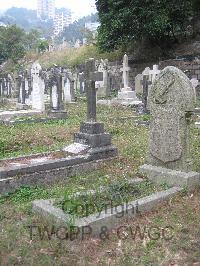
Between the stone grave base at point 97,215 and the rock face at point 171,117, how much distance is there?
94 cm

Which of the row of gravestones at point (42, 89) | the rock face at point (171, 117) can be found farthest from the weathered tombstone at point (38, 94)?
the rock face at point (171, 117)

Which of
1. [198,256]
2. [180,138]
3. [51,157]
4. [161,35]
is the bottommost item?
[198,256]

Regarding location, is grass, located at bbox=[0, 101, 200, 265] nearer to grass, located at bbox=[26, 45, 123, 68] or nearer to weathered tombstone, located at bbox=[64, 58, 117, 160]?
weathered tombstone, located at bbox=[64, 58, 117, 160]

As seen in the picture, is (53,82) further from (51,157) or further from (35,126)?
(51,157)

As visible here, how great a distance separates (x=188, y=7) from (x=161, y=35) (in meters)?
2.31

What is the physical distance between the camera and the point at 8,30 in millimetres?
49531

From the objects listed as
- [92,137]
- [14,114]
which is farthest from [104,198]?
[14,114]

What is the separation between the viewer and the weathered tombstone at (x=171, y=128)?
21.1ft

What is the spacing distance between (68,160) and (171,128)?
2033mm

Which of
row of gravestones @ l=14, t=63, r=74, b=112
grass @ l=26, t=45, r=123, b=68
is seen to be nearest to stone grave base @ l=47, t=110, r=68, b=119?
row of gravestones @ l=14, t=63, r=74, b=112

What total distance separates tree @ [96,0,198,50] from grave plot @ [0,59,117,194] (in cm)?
1623

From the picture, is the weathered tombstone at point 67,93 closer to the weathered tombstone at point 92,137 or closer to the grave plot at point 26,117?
the grave plot at point 26,117

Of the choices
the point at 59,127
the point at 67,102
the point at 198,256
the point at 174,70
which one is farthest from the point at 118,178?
the point at 67,102

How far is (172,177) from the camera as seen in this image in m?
6.45
